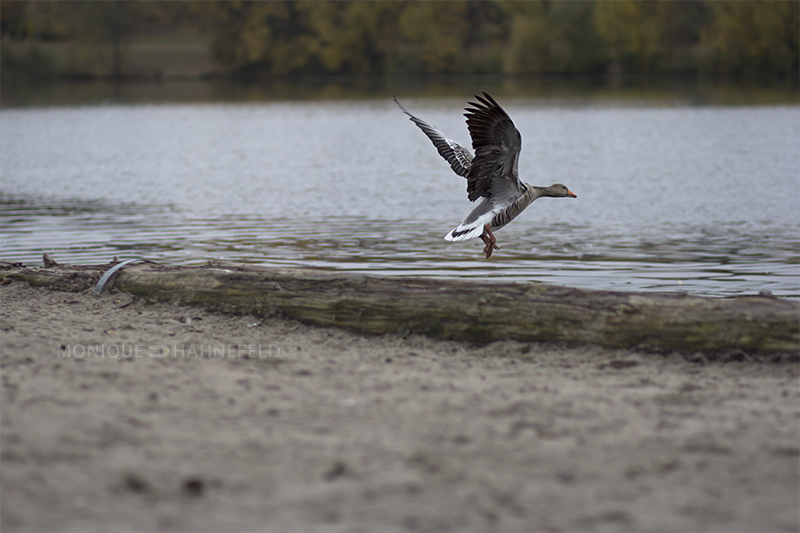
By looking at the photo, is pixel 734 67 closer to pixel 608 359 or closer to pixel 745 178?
pixel 745 178

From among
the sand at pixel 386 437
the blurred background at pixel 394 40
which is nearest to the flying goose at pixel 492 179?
the sand at pixel 386 437

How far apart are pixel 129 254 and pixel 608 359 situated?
303 inches

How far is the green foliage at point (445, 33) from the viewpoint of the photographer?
2972 inches

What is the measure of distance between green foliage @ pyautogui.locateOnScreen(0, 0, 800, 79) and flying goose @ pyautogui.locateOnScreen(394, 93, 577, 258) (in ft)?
225

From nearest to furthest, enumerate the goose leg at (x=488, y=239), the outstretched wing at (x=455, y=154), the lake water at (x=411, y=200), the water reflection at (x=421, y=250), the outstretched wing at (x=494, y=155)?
the outstretched wing at (x=494, y=155) → the goose leg at (x=488, y=239) → the outstretched wing at (x=455, y=154) → the water reflection at (x=421, y=250) → the lake water at (x=411, y=200)

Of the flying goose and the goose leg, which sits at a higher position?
the flying goose

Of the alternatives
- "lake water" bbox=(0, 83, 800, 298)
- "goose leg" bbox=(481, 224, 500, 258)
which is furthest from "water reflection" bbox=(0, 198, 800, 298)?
"goose leg" bbox=(481, 224, 500, 258)

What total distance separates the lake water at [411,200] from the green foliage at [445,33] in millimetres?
39698

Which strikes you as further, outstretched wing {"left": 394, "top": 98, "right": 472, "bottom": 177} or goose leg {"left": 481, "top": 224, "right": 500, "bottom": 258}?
outstretched wing {"left": 394, "top": 98, "right": 472, "bottom": 177}

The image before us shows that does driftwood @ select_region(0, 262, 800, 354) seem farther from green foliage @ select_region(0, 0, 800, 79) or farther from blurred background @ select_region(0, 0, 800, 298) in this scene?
green foliage @ select_region(0, 0, 800, 79)

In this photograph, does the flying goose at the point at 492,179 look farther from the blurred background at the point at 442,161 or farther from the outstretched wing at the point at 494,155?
the blurred background at the point at 442,161

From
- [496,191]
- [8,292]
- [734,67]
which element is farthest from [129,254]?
[734,67]

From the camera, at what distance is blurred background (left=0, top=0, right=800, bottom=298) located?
12094mm

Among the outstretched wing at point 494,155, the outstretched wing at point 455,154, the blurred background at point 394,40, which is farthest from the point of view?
the blurred background at point 394,40
